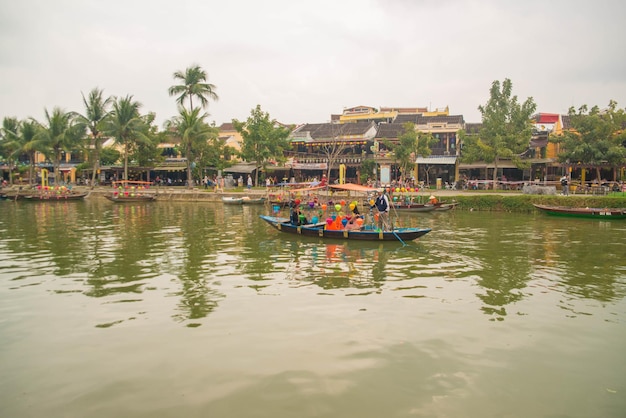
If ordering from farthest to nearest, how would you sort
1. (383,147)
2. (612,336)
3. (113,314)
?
(383,147)
(113,314)
(612,336)

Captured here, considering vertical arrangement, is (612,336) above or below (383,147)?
below

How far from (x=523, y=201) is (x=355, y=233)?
1628cm

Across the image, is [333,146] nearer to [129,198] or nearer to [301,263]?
[129,198]

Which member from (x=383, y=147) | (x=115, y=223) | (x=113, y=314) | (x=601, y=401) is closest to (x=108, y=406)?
(x=113, y=314)

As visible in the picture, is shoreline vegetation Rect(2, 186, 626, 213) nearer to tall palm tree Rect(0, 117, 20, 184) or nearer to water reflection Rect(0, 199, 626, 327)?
water reflection Rect(0, 199, 626, 327)

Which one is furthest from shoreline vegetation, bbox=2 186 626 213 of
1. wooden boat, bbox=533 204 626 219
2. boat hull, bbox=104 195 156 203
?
boat hull, bbox=104 195 156 203

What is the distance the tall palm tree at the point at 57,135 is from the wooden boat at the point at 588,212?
38.7 m

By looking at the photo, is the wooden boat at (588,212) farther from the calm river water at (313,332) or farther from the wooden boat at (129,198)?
the wooden boat at (129,198)

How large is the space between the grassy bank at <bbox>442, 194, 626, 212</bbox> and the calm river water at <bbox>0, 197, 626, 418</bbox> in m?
12.2

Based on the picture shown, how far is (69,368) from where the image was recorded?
6.53m

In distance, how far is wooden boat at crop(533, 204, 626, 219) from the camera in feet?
75.7

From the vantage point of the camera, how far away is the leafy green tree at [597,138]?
95.5 ft

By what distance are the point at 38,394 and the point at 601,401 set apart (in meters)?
7.09

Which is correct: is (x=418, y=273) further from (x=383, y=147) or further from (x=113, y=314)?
(x=383, y=147)
